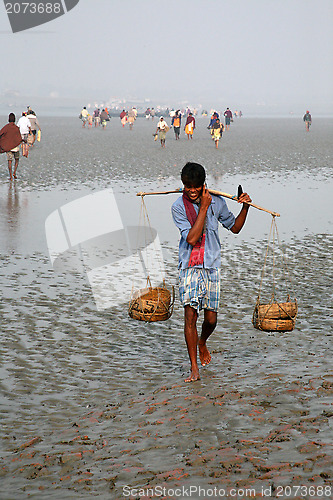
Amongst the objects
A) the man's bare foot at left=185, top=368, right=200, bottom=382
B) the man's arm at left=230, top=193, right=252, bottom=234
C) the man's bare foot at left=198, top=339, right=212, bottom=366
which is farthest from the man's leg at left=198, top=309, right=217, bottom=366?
the man's arm at left=230, top=193, right=252, bottom=234

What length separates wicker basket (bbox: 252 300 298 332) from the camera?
235 inches

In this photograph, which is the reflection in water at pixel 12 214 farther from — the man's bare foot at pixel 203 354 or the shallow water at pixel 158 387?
the man's bare foot at pixel 203 354

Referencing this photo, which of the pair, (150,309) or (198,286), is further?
(150,309)

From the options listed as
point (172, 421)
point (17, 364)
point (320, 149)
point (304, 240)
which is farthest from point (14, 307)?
point (320, 149)

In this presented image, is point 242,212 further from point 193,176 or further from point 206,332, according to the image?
point 206,332

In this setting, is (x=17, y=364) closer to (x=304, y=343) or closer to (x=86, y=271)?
(x=304, y=343)

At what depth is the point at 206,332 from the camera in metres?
5.94

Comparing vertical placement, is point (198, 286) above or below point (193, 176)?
below

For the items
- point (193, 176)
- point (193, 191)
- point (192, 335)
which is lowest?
point (192, 335)

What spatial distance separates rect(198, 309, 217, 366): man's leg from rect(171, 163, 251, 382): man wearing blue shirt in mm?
60

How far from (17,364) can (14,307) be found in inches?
67.5

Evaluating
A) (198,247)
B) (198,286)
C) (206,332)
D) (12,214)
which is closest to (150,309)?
(206,332)

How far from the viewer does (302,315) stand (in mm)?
7508

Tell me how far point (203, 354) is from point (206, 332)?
9.0 inches
